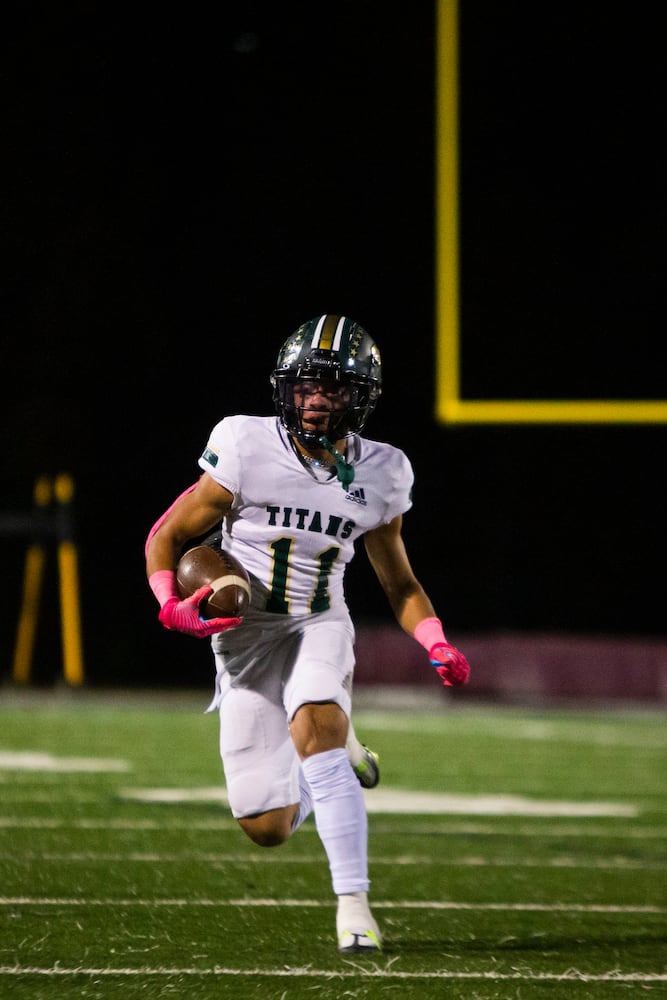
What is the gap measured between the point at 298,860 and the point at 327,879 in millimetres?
394

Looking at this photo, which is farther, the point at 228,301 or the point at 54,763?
the point at 228,301

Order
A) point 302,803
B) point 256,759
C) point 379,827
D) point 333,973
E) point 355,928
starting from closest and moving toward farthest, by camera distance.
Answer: point 333,973 → point 355,928 → point 256,759 → point 302,803 → point 379,827

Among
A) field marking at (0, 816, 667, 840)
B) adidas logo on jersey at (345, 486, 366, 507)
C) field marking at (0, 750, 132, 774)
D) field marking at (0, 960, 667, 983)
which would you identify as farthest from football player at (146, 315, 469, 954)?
field marking at (0, 750, 132, 774)

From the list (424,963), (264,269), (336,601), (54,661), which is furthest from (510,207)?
(54,661)

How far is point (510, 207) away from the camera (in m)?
8.15

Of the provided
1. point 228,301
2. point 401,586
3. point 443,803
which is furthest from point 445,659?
point 228,301

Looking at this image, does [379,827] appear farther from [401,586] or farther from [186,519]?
[186,519]

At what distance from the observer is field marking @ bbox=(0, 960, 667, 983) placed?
124 inches

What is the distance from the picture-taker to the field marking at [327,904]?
13.1 feet

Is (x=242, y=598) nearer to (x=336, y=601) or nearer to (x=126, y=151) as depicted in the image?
(x=336, y=601)

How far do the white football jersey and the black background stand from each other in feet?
31.7

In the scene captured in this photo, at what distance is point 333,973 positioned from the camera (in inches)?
125

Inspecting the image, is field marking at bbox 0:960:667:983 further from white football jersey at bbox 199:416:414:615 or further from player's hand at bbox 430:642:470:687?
white football jersey at bbox 199:416:414:615

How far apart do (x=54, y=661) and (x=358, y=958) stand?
1104 centimetres
